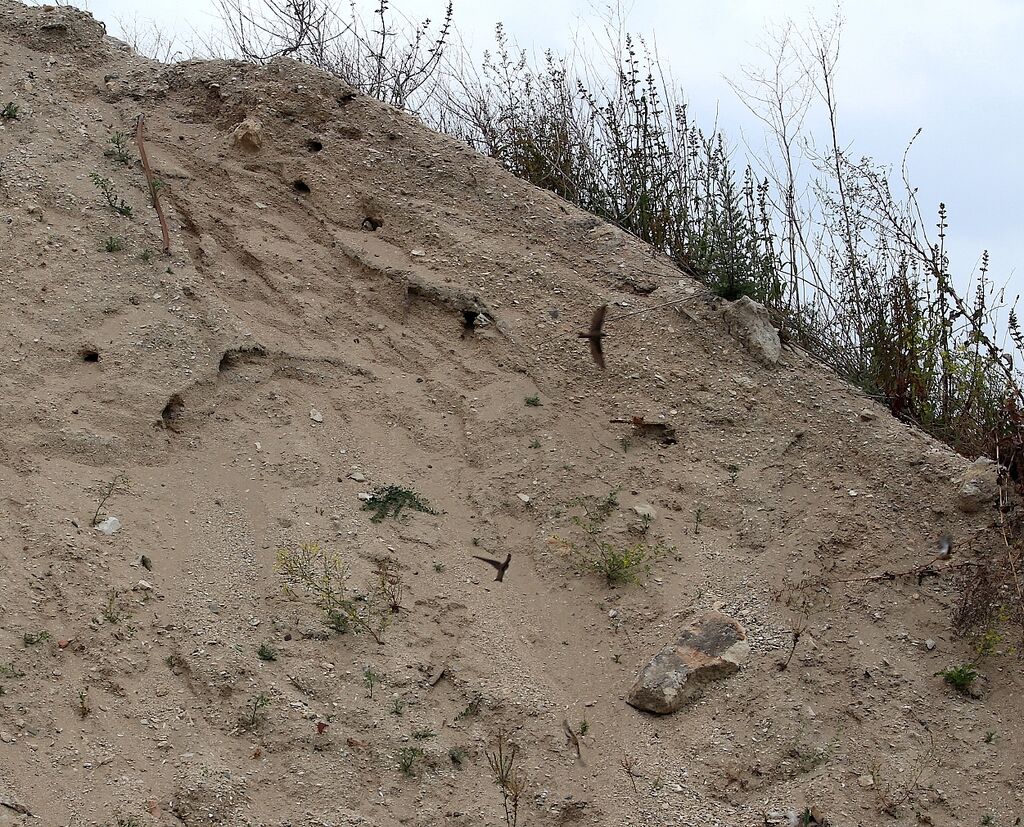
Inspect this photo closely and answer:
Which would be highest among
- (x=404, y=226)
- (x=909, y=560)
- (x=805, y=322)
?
(x=805, y=322)

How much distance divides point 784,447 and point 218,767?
3.02 meters

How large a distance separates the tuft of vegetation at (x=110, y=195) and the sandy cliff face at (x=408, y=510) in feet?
0.18

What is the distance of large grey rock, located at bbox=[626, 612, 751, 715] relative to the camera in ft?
14.2

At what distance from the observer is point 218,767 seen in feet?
12.3

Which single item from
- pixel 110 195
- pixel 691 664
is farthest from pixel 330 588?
pixel 110 195

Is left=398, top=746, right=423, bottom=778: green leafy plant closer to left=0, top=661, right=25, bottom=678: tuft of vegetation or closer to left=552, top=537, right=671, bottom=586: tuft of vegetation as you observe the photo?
left=552, top=537, right=671, bottom=586: tuft of vegetation

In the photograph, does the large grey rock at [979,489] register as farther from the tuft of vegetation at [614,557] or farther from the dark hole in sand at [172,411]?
the dark hole in sand at [172,411]

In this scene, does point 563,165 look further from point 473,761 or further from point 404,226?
point 473,761

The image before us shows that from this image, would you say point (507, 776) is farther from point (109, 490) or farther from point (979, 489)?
point (979, 489)

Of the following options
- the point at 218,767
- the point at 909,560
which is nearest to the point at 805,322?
the point at 909,560

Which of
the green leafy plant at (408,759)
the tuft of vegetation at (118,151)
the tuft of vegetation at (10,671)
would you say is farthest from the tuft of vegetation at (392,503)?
the tuft of vegetation at (118,151)

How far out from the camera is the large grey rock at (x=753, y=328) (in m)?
5.69

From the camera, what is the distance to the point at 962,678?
14.1 feet

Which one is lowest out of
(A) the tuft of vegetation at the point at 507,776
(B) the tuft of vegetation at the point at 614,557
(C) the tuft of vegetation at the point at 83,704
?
(C) the tuft of vegetation at the point at 83,704
